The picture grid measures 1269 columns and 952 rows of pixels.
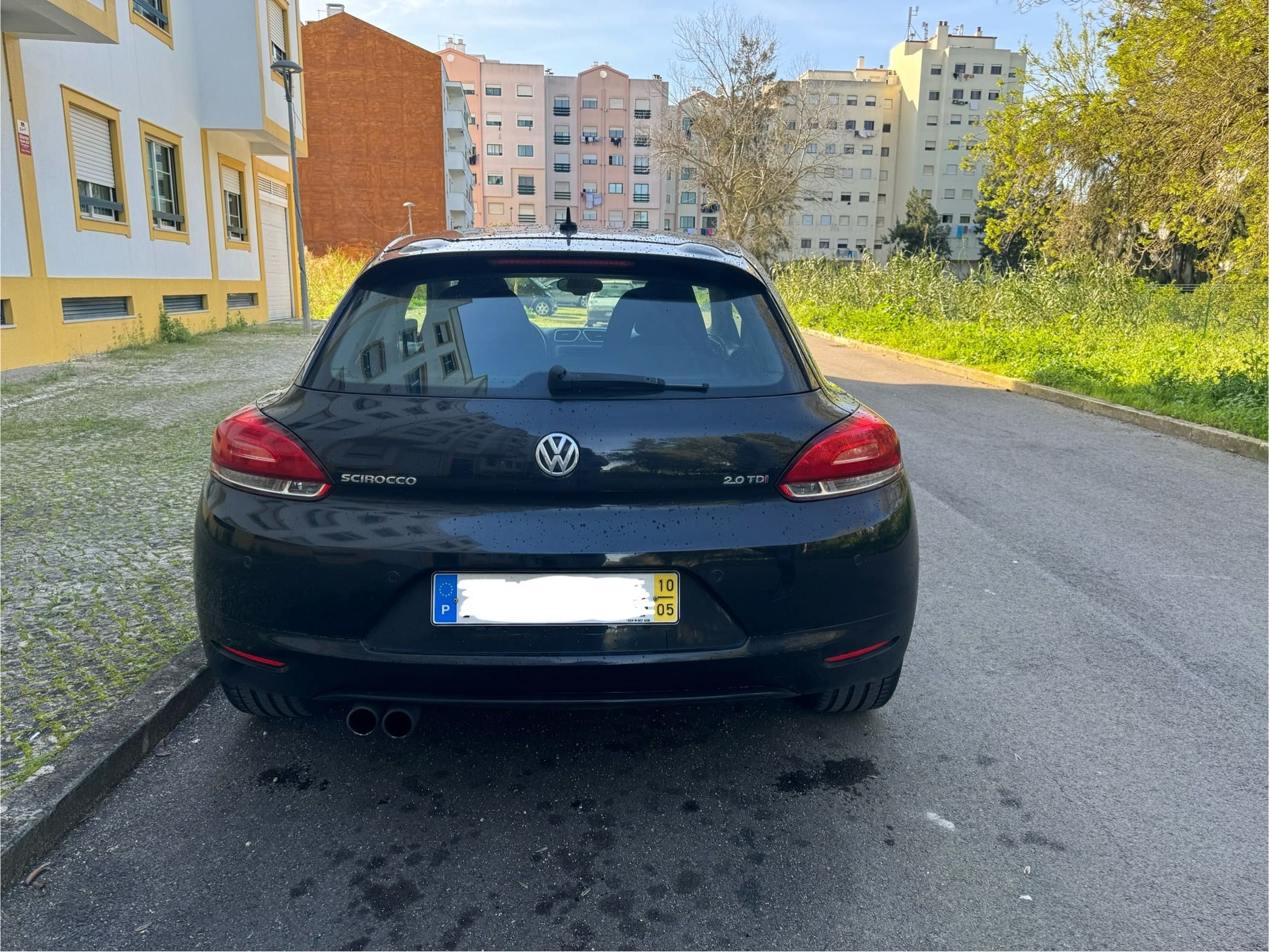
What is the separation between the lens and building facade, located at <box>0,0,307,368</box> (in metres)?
11.9

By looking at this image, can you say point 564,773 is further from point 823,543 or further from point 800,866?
point 823,543

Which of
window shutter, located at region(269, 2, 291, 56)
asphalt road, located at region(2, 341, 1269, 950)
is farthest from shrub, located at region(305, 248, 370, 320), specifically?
asphalt road, located at region(2, 341, 1269, 950)

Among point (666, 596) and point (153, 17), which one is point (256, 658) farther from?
point (153, 17)

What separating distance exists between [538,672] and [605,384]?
795 millimetres

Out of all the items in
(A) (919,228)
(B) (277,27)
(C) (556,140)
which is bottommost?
(A) (919,228)

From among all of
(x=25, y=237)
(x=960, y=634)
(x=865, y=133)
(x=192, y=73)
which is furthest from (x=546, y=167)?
(x=960, y=634)

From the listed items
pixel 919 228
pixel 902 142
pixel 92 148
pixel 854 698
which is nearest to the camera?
pixel 854 698

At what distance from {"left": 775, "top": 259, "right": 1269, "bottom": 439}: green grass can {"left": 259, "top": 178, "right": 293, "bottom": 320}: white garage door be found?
15.3 meters

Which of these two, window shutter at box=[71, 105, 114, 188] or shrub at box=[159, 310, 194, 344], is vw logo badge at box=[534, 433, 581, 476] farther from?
shrub at box=[159, 310, 194, 344]

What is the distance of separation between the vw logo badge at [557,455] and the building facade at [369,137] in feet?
180

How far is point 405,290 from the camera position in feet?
8.91

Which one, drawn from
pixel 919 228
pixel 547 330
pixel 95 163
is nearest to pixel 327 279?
pixel 95 163

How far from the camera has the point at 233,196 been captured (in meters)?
21.6

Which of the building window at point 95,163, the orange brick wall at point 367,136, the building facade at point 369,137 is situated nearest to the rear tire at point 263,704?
the building window at point 95,163
